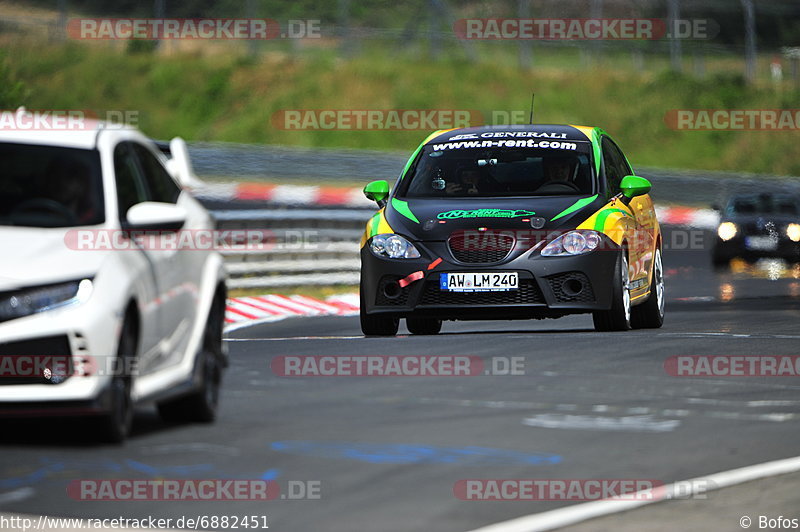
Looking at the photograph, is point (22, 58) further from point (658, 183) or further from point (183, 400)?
point (183, 400)

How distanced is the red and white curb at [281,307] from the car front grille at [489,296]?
415 cm

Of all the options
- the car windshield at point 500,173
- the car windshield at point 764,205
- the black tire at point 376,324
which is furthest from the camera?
the car windshield at point 764,205

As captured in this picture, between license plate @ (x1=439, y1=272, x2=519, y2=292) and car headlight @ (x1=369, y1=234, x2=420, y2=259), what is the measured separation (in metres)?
0.40

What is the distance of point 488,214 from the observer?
13.5 m

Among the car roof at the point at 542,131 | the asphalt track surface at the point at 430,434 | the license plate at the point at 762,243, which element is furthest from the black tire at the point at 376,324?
the license plate at the point at 762,243

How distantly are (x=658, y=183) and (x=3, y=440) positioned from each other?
98.3 ft

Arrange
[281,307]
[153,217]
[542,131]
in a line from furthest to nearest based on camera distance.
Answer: [281,307]
[542,131]
[153,217]

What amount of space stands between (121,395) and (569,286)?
5985 mm

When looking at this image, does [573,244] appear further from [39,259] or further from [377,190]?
[39,259]

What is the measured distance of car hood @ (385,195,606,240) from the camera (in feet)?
44.1

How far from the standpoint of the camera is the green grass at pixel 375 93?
4762cm

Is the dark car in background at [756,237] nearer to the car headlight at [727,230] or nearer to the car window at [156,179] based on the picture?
the car headlight at [727,230]

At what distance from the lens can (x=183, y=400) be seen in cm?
911

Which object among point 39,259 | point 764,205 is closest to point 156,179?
point 39,259
